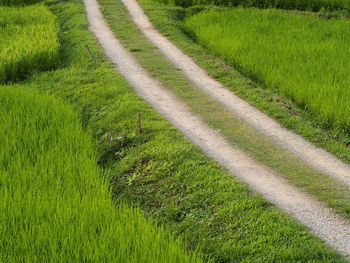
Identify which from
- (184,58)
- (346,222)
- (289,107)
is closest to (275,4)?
(184,58)

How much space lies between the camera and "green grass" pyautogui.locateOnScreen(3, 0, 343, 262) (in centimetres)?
538

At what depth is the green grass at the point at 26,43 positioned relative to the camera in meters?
11.6

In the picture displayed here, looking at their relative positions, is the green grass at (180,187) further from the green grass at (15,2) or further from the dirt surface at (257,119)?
the green grass at (15,2)

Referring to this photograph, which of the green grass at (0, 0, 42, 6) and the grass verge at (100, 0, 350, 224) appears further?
the green grass at (0, 0, 42, 6)

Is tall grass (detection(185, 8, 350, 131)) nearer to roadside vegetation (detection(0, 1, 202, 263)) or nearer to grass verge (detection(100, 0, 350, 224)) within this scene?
grass verge (detection(100, 0, 350, 224))

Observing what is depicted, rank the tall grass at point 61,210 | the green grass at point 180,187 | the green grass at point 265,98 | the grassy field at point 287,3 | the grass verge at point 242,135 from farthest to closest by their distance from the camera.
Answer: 1. the grassy field at point 287,3
2. the green grass at point 265,98
3. the grass verge at point 242,135
4. the green grass at point 180,187
5. the tall grass at point 61,210

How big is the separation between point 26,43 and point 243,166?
7787 mm

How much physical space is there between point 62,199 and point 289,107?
4.92 meters

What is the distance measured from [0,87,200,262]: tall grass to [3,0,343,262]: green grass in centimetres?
52

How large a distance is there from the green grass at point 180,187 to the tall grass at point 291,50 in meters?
2.55

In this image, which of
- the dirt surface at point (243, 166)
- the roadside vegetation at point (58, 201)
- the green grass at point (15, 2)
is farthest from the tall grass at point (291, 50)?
the green grass at point (15, 2)

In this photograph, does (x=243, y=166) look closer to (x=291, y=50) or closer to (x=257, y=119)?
(x=257, y=119)

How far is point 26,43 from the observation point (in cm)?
1280

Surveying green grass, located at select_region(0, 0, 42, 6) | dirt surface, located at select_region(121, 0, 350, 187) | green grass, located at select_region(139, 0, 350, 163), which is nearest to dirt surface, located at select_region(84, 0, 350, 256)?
dirt surface, located at select_region(121, 0, 350, 187)
